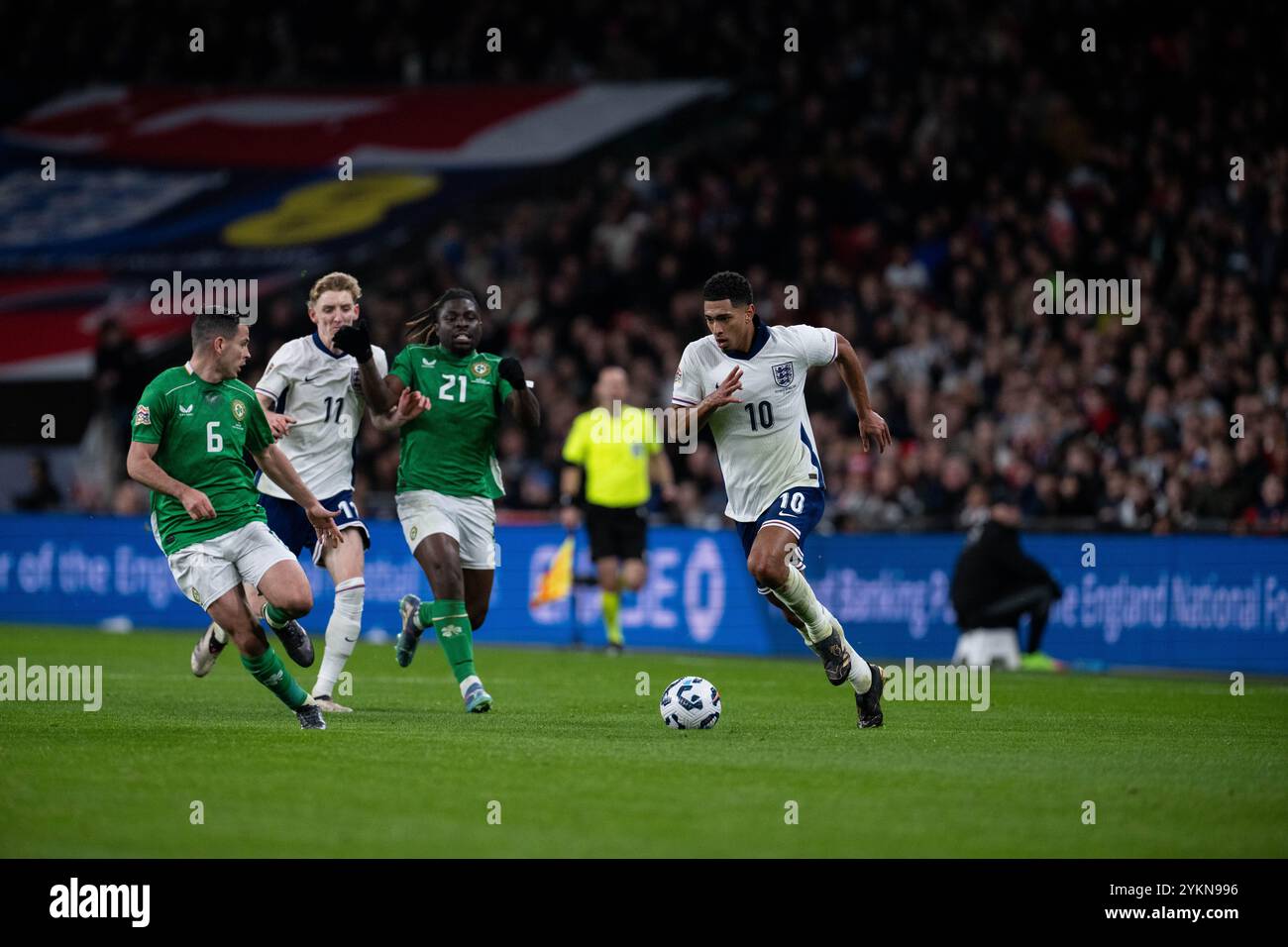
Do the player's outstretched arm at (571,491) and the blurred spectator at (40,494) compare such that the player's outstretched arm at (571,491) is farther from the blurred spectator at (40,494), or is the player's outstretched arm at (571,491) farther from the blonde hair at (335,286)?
the blurred spectator at (40,494)

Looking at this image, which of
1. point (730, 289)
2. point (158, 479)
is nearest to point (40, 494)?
point (158, 479)

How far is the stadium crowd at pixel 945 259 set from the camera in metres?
20.5

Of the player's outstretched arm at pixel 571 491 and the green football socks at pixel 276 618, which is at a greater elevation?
the player's outstretched arm at pixel 571 491

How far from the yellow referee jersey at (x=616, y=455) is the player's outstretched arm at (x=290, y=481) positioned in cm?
874

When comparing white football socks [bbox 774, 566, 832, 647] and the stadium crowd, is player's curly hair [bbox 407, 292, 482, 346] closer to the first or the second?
white football socks [bbox 774, 566, 832, 647]

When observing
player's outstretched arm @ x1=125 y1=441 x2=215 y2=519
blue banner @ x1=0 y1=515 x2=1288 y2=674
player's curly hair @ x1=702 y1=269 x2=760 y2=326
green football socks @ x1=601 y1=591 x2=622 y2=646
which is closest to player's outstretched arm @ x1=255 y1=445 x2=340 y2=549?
player's outstretched arm @ x1=125 y1=441 x2=215 y2=519

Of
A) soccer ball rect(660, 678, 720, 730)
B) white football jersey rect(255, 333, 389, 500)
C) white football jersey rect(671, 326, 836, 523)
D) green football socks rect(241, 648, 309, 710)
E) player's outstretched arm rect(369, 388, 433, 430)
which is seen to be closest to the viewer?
green football socks rect(241, 648, 309, 710)

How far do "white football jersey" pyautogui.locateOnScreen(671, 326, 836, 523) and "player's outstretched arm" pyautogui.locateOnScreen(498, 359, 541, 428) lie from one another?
0.93m

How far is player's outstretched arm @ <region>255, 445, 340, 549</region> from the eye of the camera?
36.5 ft

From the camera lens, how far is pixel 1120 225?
2372cm

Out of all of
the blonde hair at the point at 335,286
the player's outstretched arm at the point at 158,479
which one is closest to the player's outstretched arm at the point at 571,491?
the blonde hair at the point at 335,286

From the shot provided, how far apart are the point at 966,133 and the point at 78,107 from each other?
1558 centimetres

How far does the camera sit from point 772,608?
2084 cm
